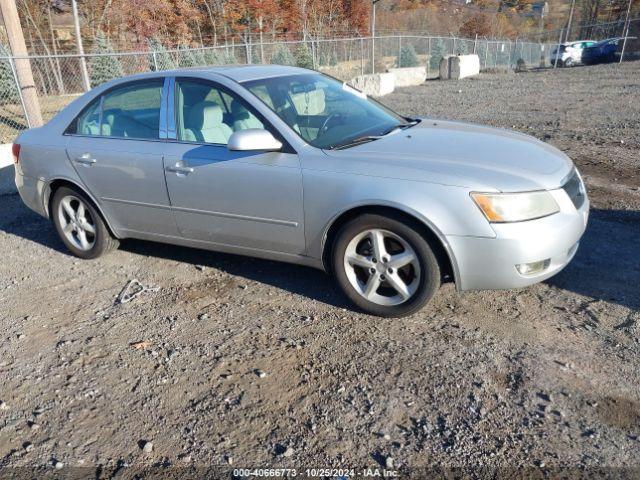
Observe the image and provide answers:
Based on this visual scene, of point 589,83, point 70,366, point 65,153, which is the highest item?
point 65,153

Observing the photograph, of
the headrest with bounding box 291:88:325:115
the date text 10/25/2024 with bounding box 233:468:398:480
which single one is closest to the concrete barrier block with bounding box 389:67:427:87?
the headrest with bounding box 291:88:325:115

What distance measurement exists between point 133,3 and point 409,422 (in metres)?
25.1

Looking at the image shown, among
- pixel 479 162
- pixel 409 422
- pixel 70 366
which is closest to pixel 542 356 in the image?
pixel 409 422

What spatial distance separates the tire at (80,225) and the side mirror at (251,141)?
1.88 m

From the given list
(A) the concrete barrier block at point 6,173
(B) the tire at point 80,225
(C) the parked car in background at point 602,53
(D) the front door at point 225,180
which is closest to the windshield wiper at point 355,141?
Answer: (D) the front door at point 225,180

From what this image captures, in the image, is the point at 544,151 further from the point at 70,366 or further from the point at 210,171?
the point at 70,366

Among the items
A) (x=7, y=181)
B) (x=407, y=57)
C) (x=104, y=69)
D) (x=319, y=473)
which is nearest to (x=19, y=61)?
(x=7, y=181)

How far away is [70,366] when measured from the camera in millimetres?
3312

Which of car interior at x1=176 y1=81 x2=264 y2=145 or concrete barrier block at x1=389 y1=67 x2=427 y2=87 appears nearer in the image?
car interior at x1=176 y1=81 x2=264 y2=145

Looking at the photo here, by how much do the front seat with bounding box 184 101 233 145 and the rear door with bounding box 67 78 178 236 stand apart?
27cm

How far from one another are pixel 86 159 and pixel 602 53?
32.2m

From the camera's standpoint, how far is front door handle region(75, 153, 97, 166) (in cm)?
445

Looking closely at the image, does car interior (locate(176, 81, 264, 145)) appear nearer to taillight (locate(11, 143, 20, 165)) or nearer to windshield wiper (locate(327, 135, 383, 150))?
windshield wiper (locate(327, 135, 383, 150))

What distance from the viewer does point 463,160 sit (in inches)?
132
